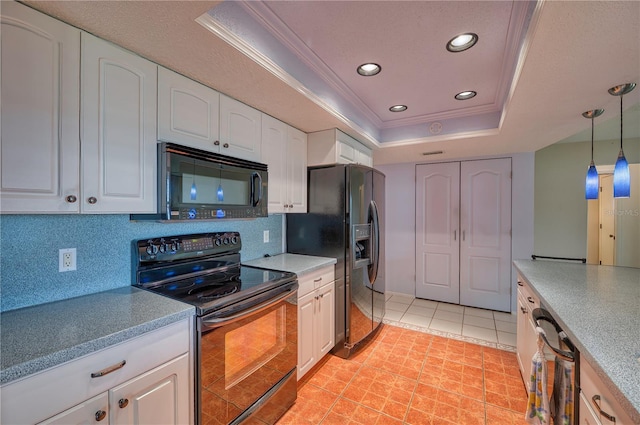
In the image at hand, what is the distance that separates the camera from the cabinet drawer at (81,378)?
2.67 feet

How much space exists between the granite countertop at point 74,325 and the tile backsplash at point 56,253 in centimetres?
6

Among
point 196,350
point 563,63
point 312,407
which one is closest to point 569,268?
point 563,63

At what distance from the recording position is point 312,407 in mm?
1912

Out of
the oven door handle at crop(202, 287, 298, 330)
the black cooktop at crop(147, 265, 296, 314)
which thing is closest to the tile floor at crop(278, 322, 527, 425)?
the oven door handle at crop(202, 287, 298, 330)

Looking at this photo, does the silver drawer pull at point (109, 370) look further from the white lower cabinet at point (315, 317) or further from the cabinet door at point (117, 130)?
the white lower cabinet at point (315, 317)

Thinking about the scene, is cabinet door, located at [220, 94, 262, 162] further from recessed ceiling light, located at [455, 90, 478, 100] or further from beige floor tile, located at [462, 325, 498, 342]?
beige floor tile, located at [462, 325, 498, 342]

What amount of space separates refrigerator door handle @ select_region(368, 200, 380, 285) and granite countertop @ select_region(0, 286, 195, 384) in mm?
1915

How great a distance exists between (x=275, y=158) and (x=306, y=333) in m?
1.46

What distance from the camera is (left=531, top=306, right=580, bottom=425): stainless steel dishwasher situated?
1.14m

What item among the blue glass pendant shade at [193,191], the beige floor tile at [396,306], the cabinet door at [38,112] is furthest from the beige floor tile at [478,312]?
the cabinet door at [38,112]

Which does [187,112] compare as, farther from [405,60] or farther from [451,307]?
[451,307]

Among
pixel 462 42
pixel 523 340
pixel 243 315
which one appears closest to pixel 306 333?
pixel 243 315

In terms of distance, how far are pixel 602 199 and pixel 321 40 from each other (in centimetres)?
477

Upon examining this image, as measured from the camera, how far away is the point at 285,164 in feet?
8.01
